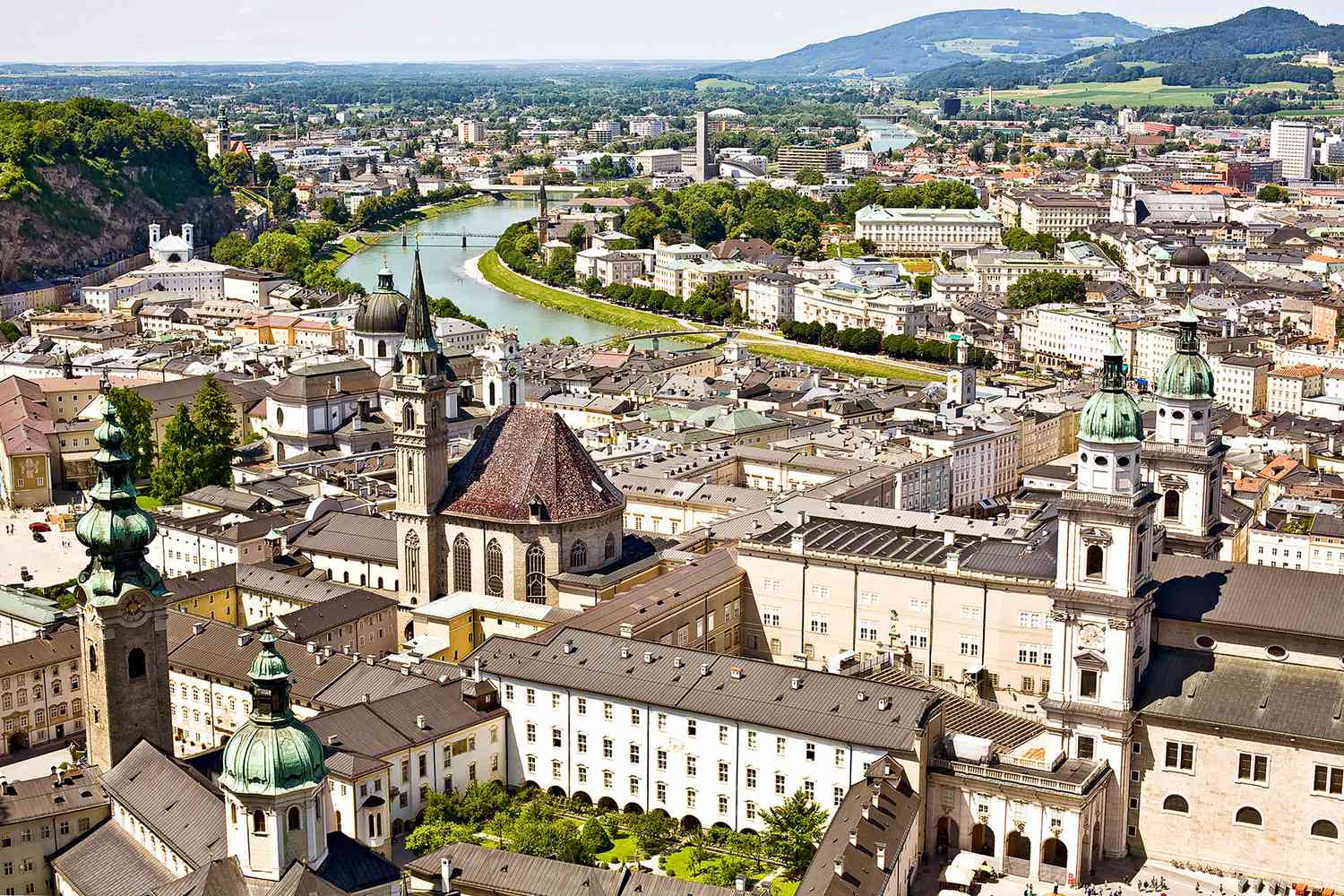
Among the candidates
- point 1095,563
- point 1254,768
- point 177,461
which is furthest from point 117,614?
point 177,461

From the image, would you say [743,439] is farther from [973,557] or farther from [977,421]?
[973,557]

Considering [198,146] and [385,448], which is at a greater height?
[198,146]

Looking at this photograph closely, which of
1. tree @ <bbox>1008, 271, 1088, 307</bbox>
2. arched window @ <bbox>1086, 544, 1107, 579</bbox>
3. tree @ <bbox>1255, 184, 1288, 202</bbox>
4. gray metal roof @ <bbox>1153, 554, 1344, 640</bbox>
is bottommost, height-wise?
tree @ <bbox>1008, 271, 1088, 307</bbox>

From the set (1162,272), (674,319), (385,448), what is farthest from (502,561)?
(1162,272)

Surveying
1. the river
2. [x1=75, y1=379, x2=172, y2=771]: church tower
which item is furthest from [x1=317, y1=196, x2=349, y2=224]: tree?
[x1=75, y1=379, x2=172, y2=771]: church tower

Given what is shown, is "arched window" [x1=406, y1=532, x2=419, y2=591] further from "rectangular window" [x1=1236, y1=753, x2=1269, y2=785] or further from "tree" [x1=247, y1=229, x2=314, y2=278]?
"tree" [x1=247, y1=229, x2=314, y2=278]

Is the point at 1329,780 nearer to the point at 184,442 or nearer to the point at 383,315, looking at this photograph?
the point at 184,442

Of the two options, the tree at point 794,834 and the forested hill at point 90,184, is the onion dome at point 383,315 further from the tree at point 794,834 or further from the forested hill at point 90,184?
the forested hill at point 90,184
